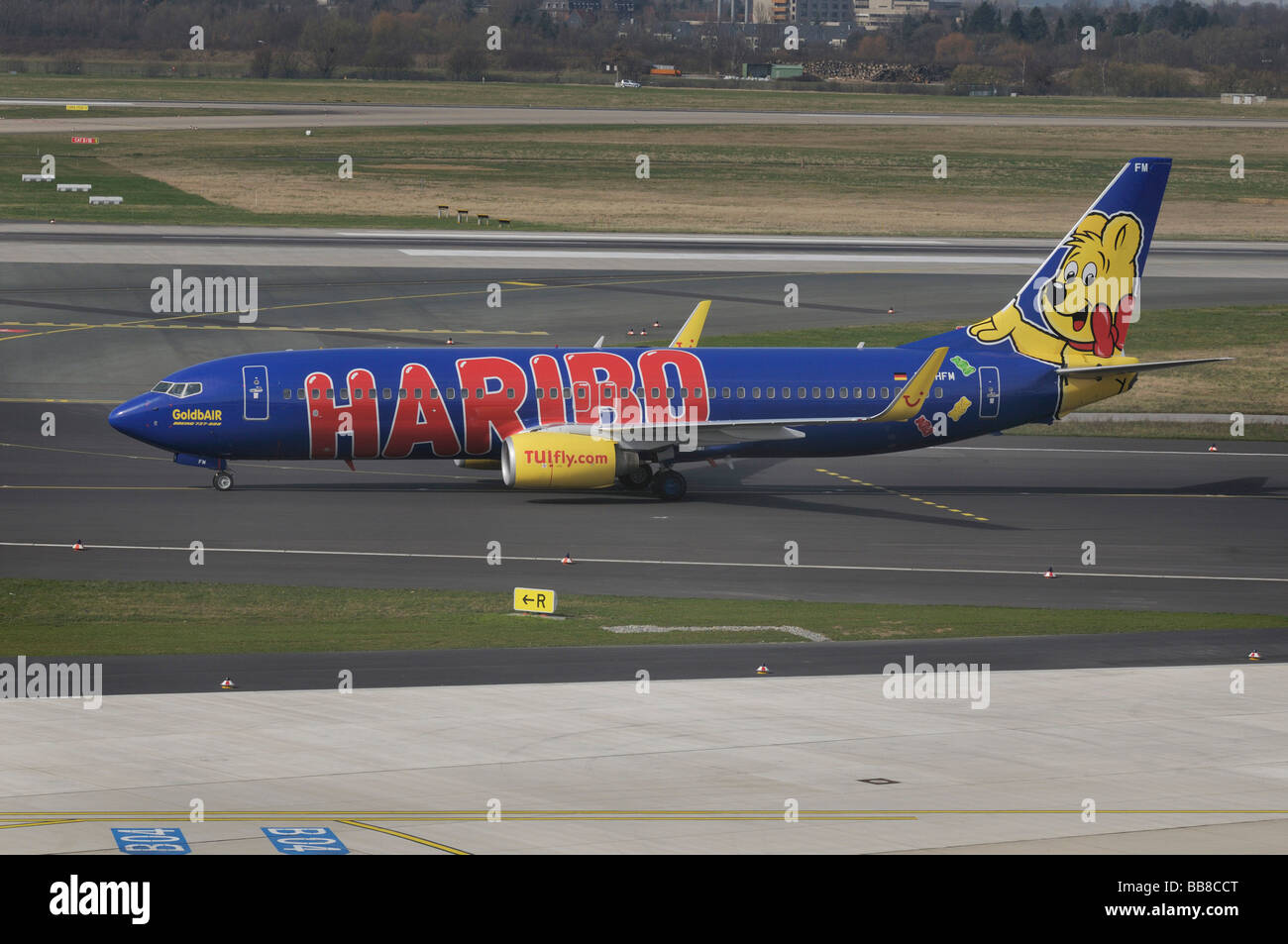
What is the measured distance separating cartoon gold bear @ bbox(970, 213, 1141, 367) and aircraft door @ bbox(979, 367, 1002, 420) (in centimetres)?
173

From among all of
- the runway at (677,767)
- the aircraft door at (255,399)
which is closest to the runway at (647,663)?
the runway at (677,767)

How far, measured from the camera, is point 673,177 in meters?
155

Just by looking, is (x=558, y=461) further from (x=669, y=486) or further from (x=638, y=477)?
(x=669, y=486)

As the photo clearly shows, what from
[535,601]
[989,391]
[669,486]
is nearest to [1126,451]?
[989,391]

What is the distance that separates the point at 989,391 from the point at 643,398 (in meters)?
11.9

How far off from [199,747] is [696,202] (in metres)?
115

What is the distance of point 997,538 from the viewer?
52906mm

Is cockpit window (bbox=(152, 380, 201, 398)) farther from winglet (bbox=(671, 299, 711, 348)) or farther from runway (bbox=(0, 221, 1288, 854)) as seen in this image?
winglet (bbox=(671, 299, 711, 348))

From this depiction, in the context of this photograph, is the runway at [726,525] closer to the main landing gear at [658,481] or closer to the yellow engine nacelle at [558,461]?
the main landing gear at [658,481]

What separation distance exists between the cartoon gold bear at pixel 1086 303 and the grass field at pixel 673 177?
6471cm

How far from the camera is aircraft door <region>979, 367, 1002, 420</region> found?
197 ft

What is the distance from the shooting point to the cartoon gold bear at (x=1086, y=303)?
2425 inches
